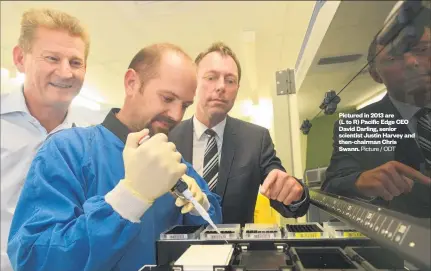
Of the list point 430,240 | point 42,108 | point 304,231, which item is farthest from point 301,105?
point 42,108

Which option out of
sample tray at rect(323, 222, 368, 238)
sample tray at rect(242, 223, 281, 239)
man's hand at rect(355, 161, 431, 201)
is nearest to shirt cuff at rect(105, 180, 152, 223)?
sample tray at rect(242, 223, 281, 239)

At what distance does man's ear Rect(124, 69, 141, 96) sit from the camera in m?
1.24

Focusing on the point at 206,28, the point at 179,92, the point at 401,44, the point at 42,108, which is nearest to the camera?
the point at 401,44

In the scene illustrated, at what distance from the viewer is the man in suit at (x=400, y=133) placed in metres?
0.68

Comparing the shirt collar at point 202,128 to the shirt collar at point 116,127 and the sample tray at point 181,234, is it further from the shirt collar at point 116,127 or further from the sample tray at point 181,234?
the sample tray at point 181,234

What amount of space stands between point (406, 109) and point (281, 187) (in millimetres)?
619

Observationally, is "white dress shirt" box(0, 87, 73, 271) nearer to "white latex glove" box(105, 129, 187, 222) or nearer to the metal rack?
"white latex glove" box(105, 129, 187, 222)

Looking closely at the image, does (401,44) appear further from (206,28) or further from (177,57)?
(206,28)

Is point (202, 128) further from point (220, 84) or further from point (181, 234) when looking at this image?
point (181, 234)

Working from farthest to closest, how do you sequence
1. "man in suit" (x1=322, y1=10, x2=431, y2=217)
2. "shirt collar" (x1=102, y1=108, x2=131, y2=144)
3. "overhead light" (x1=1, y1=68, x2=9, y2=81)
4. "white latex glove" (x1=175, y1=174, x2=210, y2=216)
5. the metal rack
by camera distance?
"overhead light" (x1=1, y1=68, x2=9, y2=81) < "shirt collar" (x1=102, y1=108, x2=131, y2=144) < "white latex glove" (x1=175, y1=174, x2=210, y2=216) < "man in suit" (x1=322, y1=10, x2=431, y2=217) < the metal rack

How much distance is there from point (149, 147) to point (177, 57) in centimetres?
51

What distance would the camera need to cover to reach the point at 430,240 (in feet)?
1.63

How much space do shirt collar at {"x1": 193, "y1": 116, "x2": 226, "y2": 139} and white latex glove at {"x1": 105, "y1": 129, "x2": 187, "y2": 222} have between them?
2.24 feet

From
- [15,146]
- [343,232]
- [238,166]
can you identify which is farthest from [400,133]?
[15,146]
